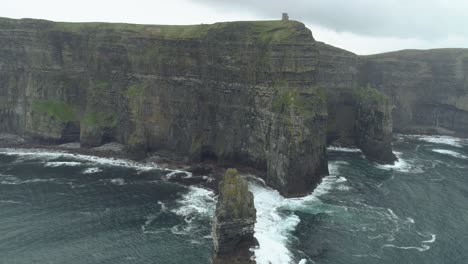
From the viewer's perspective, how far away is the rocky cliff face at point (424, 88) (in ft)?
463

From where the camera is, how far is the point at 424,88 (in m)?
143

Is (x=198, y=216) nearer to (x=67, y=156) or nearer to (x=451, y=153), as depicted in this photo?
(x=67, y=156)

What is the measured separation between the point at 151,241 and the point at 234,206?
16.1 meters

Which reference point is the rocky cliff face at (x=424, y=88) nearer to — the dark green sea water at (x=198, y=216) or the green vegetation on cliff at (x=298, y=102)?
Answer: the dark green sea water at (x=198, y=216)

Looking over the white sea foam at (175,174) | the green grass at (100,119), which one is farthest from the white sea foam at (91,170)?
the green grass at (100,119)

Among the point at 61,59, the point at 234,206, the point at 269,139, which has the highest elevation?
the point at 61,59

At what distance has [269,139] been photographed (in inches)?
3494

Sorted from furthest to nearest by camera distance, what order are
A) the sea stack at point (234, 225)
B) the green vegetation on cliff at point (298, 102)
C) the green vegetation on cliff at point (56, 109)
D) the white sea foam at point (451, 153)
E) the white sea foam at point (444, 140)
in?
the white sea foam at point (444, 140) < the white sea foam at point (451, 153) < the green vegetation on cliff at point (56, 109) < the green vegetation on cliff at point (298, 102) < the sea stack at point (234, 225)

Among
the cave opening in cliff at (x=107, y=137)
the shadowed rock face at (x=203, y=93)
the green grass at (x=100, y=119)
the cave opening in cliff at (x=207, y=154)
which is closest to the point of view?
the shadowed rock face at (x=203, y=93)

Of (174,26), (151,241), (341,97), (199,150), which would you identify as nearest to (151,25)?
(174,26)

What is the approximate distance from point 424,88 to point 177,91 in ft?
298

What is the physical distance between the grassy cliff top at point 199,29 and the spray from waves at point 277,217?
3330 cm

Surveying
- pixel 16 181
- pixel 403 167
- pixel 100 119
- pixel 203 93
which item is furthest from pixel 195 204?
pixel 403 167

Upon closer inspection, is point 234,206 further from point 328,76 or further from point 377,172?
point 328,76
